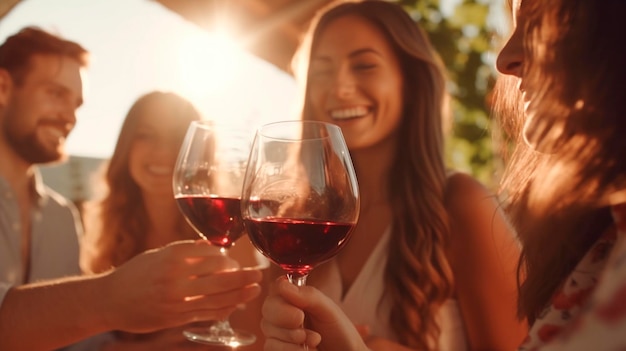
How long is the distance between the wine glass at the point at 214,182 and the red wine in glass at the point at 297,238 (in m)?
0.33

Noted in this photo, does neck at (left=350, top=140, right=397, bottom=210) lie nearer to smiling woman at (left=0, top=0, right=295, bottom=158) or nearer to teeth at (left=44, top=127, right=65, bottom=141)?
smiling woman at (left=0, top=0, right=295, bottom=158)

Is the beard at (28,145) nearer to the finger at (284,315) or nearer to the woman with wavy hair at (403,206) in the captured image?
the woman with wavy hair at (403,206)

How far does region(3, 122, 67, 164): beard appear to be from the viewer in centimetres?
337

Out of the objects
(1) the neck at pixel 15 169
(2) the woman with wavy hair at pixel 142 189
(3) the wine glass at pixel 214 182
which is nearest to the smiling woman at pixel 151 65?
(2) the woman with wavy hair at pixel 142 189

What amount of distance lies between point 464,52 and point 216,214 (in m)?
4.69

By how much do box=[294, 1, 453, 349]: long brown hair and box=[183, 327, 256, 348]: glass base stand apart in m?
0.75

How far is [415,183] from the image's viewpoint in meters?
2.25

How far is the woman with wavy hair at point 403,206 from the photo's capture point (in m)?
1.98

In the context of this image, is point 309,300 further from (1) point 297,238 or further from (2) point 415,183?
(2) point 415,183

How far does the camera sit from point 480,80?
570cm

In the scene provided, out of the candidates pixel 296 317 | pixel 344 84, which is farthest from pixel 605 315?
pixel 344 84

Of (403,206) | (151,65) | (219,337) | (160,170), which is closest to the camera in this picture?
(219,337)

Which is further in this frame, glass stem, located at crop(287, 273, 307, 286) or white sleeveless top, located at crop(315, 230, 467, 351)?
white sleeveless top, located at crop(315, 230, 467, 351)

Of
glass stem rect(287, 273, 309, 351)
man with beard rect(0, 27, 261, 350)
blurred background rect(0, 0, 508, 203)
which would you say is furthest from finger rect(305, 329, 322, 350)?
blurred background rect(0, 0, 508, 203)
